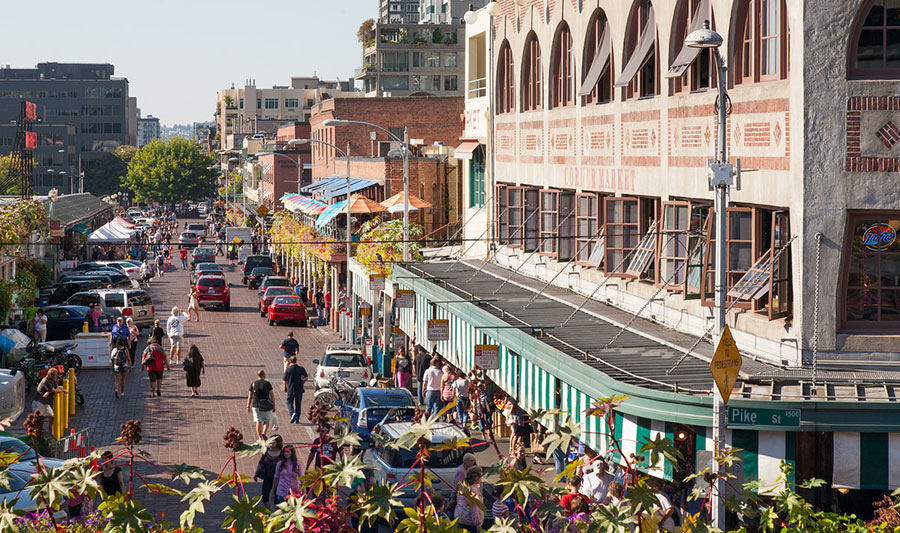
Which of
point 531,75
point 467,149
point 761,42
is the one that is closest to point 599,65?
point 531,75

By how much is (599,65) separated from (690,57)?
593cm

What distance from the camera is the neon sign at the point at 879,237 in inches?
674

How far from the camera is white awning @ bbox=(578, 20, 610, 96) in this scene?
1036 inches

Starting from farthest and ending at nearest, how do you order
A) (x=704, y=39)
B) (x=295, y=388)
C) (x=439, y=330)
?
(x=439, y=330), (x=295, y=388), (x=704, y=39)

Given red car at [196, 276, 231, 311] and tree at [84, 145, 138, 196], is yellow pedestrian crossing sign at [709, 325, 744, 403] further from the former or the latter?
tree at [84, 145, 138, 196]

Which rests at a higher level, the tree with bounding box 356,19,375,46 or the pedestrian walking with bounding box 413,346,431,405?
the tree with bounding box 356,19,375,46

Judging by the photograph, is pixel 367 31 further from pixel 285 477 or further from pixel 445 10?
pixel 285 477

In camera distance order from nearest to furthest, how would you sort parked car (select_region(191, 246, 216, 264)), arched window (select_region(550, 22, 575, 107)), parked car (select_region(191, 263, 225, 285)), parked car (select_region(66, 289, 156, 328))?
arched window (select_region(550, 22, 575, 107)) → parked car (select_region(66, 289, 156, 328)) → parked car (select_region(191, 263, 225, 285)) → parked car (select_region(191, 246, 216, 264))

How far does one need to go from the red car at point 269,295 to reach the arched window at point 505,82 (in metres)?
18.1

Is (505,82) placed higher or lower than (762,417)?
higher

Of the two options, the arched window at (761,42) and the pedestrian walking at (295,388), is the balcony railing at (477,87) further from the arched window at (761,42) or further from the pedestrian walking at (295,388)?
the arched window at (761,42)

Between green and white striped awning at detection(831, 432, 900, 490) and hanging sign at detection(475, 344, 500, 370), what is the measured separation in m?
9.69

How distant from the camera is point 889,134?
16844mm

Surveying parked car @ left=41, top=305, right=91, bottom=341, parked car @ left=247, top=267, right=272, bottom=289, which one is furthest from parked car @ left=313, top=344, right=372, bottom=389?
parked car @ left=247, top=267, right=272, bottom=289
